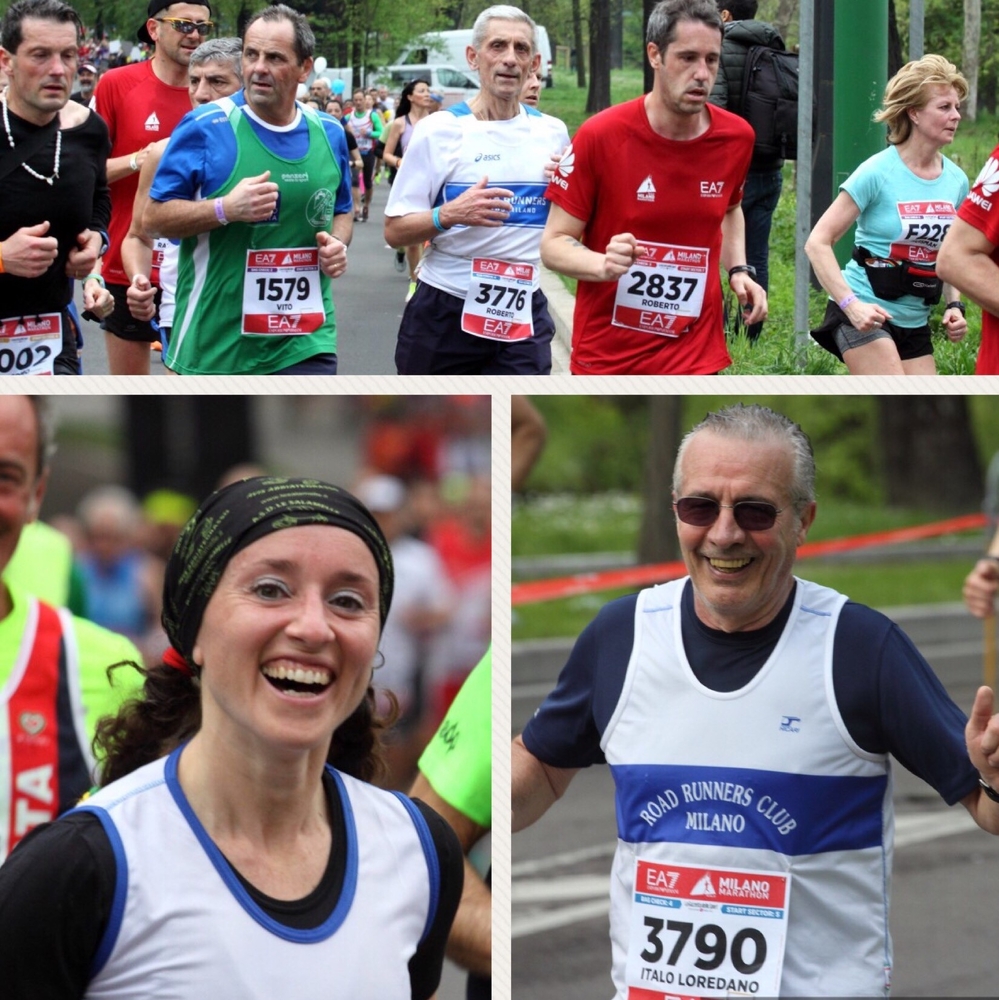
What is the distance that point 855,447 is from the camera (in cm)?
351

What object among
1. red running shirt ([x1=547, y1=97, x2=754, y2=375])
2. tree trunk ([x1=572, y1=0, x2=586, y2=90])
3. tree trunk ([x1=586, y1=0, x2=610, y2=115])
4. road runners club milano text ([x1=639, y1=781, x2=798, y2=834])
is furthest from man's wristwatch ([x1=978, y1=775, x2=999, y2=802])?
tree trunk ([x1=572, y1=0, x2=586, y2=90])

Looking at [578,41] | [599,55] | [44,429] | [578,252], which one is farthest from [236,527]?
[578,41]

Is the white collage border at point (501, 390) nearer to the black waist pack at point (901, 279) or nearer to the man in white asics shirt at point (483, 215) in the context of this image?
the man in white asics shirt at point (483, 215)

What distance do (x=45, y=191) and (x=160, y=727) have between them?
317 centimetres

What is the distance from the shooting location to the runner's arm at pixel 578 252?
516 cm

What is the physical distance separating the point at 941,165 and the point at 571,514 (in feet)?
12.0

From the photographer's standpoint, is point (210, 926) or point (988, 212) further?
point (988, 212)

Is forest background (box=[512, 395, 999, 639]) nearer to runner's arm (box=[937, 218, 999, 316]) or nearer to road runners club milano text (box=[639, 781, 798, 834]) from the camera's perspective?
road runners club milano text (box=[639, 781, 798, 834])

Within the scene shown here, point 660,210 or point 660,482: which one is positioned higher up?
point 660,210

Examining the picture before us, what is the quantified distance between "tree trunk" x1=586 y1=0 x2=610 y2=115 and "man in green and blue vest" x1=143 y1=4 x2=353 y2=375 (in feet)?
68.8

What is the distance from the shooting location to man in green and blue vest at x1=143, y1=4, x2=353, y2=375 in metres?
5.66

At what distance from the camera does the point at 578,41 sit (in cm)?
2931

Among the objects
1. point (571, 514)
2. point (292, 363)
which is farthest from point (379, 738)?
point (292, 363)

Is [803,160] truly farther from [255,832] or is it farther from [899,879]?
[255,832]
